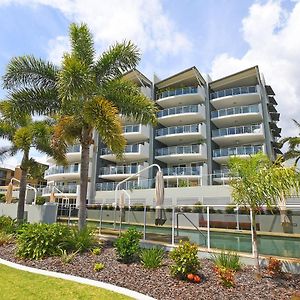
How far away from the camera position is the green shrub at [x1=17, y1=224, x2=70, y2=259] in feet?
31.5

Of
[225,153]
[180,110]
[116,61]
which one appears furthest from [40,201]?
[116,61]

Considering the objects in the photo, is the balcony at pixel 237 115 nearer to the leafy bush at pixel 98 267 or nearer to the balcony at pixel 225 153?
the balcony at pixel 225 153

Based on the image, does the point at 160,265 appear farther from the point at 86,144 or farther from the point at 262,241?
the point at 86,144

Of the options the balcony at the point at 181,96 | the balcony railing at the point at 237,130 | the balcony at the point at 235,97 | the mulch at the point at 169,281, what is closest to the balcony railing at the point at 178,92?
the balcony at the point at 181,96

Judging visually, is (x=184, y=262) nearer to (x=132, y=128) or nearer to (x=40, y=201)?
(x=132, y=128)

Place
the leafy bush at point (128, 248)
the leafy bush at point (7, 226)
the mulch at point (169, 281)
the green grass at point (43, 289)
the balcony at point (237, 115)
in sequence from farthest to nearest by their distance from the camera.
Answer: the balcony at point (237, 115) → the leafy bush at point (7, 226) → the leafy bush at point (128, 248) → the mulch at point (169, 281) → the green grass at point (43, 289)

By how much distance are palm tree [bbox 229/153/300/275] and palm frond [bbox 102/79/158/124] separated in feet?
18.3

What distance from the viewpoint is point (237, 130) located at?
117 feet

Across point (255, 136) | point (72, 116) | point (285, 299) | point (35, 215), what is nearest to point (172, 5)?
point (72, 116)

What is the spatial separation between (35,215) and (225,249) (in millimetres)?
13501

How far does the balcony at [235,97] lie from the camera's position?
36.5 metres

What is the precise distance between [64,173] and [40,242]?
31.4 metres

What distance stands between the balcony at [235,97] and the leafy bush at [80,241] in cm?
3112

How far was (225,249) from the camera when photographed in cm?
962
